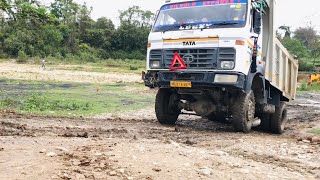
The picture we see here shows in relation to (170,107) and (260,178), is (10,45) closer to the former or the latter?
(170,107)

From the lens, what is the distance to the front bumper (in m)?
7.65

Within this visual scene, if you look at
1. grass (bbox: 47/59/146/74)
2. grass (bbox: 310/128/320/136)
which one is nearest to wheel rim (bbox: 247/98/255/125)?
Answer: grass (bbox: 310/128/320/136)

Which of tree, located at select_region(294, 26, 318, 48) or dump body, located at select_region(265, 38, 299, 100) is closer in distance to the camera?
dump body, located at select_region(265, 38, 299, 100)

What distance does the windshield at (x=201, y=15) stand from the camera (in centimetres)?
806

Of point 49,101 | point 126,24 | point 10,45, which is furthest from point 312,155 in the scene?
point 126,24

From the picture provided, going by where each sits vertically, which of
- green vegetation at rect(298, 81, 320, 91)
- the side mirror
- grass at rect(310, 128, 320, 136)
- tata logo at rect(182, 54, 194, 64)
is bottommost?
green vegetation at rect(298, 81, 320, 91)

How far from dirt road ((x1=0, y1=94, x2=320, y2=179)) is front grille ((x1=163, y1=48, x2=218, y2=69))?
4.60 feet

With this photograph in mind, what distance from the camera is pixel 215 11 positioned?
8.28 m

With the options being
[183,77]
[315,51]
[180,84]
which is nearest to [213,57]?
[183,77]

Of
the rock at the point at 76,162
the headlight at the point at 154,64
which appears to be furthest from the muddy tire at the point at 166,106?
the rock at the point at 76,162

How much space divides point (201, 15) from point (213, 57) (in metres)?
1.13

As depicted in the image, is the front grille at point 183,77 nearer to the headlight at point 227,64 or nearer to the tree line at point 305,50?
the headlight at point 227,64

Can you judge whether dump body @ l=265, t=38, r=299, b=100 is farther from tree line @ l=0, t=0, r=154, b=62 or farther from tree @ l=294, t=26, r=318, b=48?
tree @ l=294, t=26, r=318, b=48

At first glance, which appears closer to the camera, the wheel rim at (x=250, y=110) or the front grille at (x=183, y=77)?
the front grille at (x=183, y=77)
